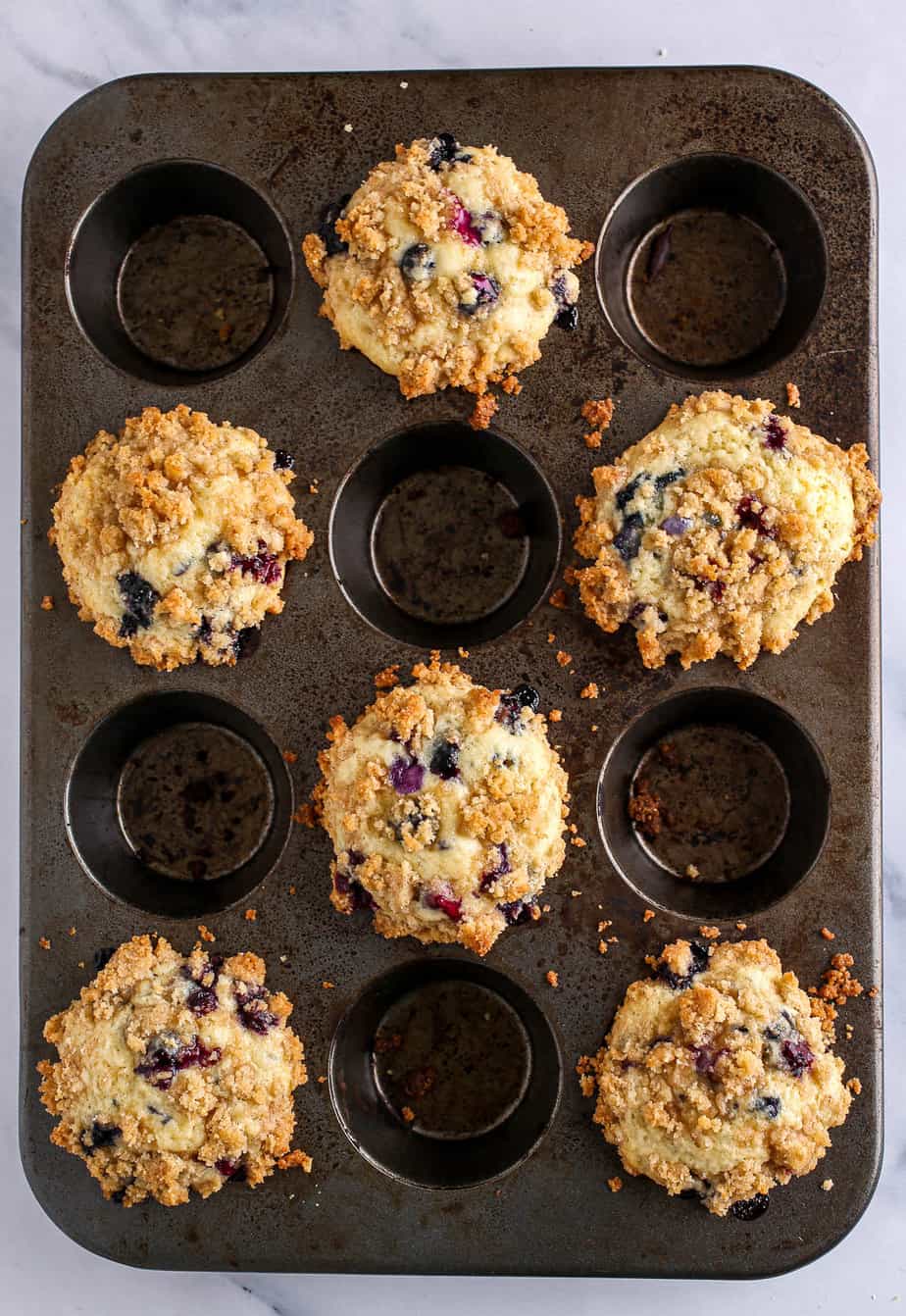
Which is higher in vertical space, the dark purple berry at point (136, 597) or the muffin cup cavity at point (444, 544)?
the muffin cup cavity at point (444, 544)

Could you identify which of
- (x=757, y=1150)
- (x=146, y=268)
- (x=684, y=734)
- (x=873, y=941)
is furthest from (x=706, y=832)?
(x=146, y=268)

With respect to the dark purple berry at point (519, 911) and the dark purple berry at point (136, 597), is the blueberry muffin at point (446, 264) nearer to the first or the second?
the dark purple berry at point (136, 597)

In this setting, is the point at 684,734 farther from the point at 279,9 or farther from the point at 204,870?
the point at 279,9

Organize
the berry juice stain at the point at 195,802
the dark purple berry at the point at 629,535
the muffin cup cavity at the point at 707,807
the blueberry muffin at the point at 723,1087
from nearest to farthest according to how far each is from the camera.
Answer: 1. the blueberry muffin at the point at 723,1087
2. the dark purple berry at the point at 629,535
3. the muffin cup cavity at the point at 707,807
4. the berry juice stain at the point at 195,802

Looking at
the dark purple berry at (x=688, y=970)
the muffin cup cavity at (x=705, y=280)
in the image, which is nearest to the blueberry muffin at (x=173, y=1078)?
the dark purple berry at (x=688, y=970)

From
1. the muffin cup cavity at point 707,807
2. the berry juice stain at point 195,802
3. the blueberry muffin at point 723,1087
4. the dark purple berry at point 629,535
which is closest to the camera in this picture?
the blueberry muffin at point 723,1087

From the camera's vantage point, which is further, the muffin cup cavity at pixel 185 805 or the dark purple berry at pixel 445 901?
the muffin cup cavity at pixel 185 805
